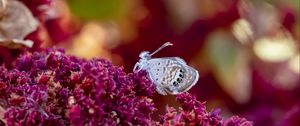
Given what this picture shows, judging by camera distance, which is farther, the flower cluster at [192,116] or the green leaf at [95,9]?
the green leaf at [95,9]

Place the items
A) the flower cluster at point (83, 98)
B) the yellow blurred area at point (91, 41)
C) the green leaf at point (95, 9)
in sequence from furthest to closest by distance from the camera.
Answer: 1. the yellow blurred area at point (91, 41)
2. the green leaf at point (95, 9)
3. the flower cluster at point (83, 98)

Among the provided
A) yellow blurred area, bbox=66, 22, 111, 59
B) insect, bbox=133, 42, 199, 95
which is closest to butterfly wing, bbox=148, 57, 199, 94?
insect, bbox=133, 42, 199, 95

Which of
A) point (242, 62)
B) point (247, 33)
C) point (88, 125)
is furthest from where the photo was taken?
point (247, 33)

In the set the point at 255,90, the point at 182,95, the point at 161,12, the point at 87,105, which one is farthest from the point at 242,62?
the point at 87,105

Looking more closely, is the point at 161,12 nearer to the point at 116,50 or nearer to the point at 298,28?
the point at 116,50

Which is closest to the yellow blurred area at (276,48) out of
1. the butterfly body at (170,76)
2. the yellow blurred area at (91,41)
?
the yellow blurred area at (91,41)

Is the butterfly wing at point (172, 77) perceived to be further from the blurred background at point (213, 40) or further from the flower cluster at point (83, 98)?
the blurred background at point (213, 40)

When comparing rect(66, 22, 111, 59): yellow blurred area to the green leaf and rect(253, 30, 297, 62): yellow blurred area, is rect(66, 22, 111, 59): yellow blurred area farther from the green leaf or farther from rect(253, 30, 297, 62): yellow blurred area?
rect(253, 30, 297, 62): yellow blurred area
